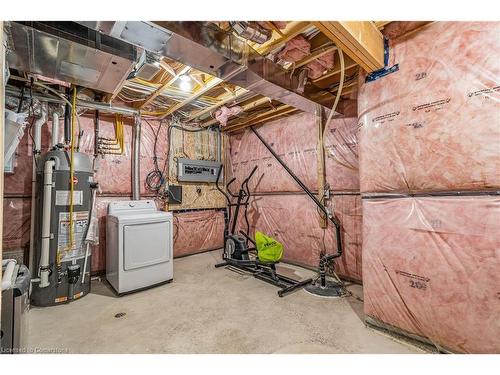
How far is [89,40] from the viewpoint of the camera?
180cm

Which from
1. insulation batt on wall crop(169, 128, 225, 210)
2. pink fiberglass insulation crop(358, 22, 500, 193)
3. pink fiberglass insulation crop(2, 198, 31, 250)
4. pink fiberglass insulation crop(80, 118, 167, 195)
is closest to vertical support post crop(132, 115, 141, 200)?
pink fiberglass insulation crop(80, 118, 167, 195)

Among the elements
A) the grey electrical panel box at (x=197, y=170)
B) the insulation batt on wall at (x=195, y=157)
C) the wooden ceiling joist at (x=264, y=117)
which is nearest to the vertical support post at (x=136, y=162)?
the insulation batt on wall at (x=195, y=157)

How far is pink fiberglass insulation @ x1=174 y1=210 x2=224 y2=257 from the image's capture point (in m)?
4.42

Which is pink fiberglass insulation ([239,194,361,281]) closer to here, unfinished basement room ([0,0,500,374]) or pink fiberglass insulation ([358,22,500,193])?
unfinished basement room ([0,0,500,374])

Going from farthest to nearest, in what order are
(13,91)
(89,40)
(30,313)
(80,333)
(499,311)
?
(13,91) < (30,313) < (80,333) < (89,40) < (499,311)

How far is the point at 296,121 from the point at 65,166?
335 cm

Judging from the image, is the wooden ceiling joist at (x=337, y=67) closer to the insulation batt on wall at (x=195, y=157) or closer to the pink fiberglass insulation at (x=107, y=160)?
the insulation batt on wall at (x=195, y=157)

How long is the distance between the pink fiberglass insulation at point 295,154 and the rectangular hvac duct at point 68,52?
2643mm

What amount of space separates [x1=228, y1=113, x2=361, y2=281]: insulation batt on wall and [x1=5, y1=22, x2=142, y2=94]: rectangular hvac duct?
8.70 feet

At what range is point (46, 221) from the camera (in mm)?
2566

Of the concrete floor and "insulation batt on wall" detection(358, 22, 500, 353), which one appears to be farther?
the concrete floor

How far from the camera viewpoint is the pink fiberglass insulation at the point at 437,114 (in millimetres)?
1474

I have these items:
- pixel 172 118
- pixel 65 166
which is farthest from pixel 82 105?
pixel 172 118
